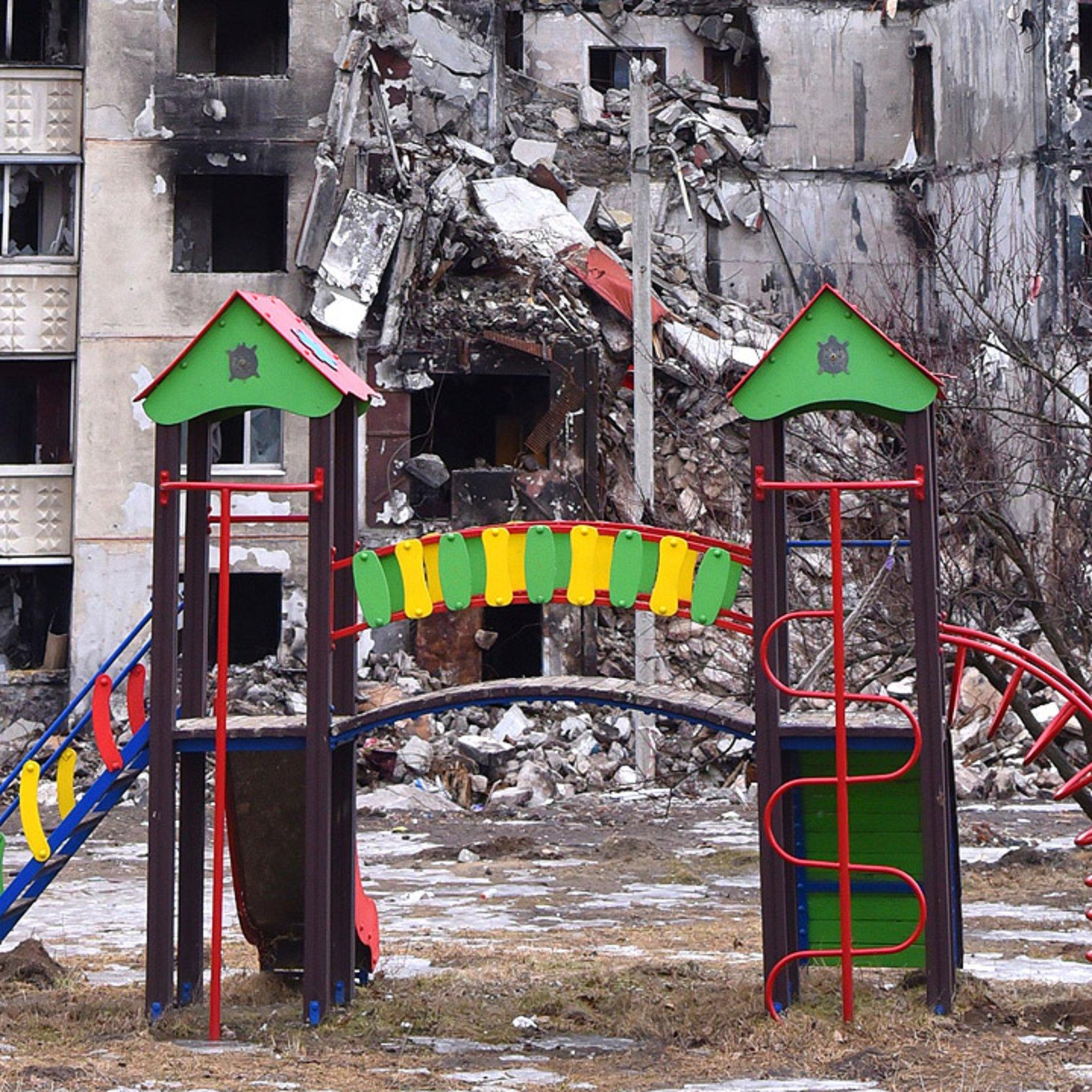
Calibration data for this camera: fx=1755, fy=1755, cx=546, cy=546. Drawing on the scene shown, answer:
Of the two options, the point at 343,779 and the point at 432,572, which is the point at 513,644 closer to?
the point at 343,779

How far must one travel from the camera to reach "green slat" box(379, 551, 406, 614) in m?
8.85

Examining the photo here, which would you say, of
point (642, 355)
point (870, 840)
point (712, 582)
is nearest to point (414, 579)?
point (712, 582)

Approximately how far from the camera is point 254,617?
973 inches

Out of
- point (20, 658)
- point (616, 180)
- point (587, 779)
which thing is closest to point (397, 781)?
point (587, 779)

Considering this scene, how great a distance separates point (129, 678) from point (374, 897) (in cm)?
608

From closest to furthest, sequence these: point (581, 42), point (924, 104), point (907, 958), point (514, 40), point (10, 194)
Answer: point (907, 958) → point (10, 194) → point (514, 40) → point (581, 42) → point (924, 104)

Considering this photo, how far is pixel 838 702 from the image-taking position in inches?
323

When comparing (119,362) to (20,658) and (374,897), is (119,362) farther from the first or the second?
(374,897)

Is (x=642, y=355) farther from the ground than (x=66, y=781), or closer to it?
farther from the ground

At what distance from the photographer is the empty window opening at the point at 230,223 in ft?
80.3

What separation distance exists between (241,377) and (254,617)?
1611 centimetres

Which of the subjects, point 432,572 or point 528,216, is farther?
point 528,216

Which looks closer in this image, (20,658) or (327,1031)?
(327,1031)

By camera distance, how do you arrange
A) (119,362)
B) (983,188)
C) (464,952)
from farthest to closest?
(983,188)
(119,362)
(464,952)
